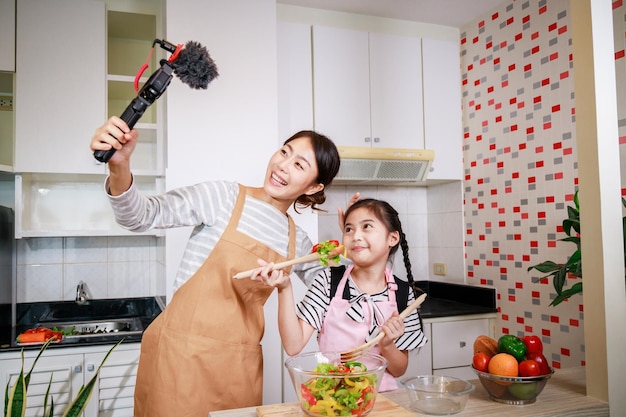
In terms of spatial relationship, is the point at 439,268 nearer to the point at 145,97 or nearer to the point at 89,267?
the point at 89,267

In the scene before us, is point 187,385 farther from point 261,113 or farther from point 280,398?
point 261,113

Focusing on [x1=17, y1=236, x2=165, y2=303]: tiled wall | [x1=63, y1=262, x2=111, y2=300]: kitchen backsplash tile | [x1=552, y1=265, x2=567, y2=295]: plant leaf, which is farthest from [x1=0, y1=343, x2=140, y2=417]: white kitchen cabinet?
[x1=552, y1=265, x2=567, y2=295]: plant leaf

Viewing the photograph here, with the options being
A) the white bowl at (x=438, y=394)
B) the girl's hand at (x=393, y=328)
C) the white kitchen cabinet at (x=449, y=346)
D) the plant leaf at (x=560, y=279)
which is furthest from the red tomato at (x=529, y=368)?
the white kitchen cabinet at (x=449, y=346)

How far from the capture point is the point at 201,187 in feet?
5.06

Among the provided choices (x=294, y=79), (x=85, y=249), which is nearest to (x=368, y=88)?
(x=294, y=79)

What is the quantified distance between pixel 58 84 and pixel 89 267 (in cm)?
106

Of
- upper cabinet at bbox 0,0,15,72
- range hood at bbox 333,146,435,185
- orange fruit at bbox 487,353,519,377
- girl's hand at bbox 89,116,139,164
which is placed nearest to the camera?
girl's hand at bbox 89,116,139,164

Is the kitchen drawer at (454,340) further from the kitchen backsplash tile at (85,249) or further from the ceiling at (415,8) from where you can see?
the kitchen backsplash tile at (85,249)

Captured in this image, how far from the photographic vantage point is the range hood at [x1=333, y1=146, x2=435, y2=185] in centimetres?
288

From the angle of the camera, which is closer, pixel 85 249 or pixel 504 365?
pixel 504 365

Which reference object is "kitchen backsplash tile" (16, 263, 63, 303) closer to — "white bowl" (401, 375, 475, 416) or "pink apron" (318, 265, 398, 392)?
"pink apron" (318, 265, 398, 392)

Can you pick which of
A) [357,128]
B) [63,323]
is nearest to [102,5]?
[357,128]

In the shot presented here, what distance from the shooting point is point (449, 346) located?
2.82 meters

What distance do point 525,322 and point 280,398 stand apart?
4.49 ft
